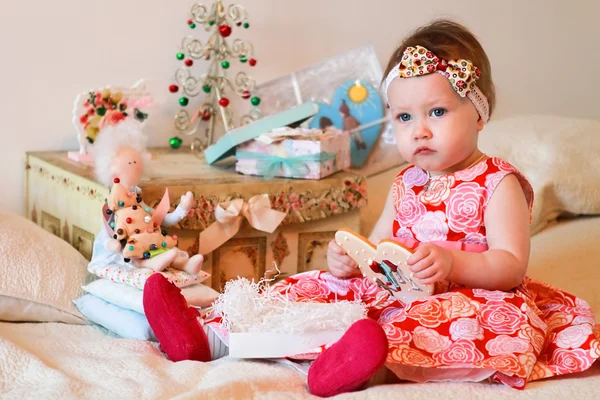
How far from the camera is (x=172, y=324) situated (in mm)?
1235

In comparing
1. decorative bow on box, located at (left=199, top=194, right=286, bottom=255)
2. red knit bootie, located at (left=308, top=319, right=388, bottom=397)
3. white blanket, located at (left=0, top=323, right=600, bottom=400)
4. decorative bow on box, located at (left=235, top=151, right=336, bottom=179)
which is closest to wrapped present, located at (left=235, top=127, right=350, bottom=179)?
decorative bow on box, located at (left=235, top=151, right=336, bottom=179)

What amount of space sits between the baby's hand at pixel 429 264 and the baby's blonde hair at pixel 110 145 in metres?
0.67

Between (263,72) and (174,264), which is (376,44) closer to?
(263,72)

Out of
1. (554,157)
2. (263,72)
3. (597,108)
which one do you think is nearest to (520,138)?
(554,157)

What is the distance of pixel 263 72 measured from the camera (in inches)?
90.0

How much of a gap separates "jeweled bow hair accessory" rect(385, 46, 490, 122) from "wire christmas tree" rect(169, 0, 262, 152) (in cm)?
85

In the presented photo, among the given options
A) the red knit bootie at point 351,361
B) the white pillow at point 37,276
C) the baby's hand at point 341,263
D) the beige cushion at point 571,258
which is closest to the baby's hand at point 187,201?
the white pillow at point 37,276

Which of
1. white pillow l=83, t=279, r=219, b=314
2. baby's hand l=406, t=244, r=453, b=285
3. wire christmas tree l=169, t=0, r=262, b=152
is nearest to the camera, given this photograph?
baby's hand l=406, t=244, r=453, b=285

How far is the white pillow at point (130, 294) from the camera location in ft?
4.65

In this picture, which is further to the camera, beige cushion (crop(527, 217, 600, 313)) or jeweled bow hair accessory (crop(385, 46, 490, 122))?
beige cushion (crop(527, 217, 600, 313))

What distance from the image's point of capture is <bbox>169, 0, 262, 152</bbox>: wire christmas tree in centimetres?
209

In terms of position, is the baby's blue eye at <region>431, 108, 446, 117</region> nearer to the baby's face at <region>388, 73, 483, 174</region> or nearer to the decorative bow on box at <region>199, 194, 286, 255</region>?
the baby's face at <region>388, 73, 483, 174</region>

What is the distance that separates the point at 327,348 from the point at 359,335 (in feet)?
0.30

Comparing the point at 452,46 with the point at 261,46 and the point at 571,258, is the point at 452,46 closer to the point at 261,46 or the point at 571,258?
the point at 571,258
